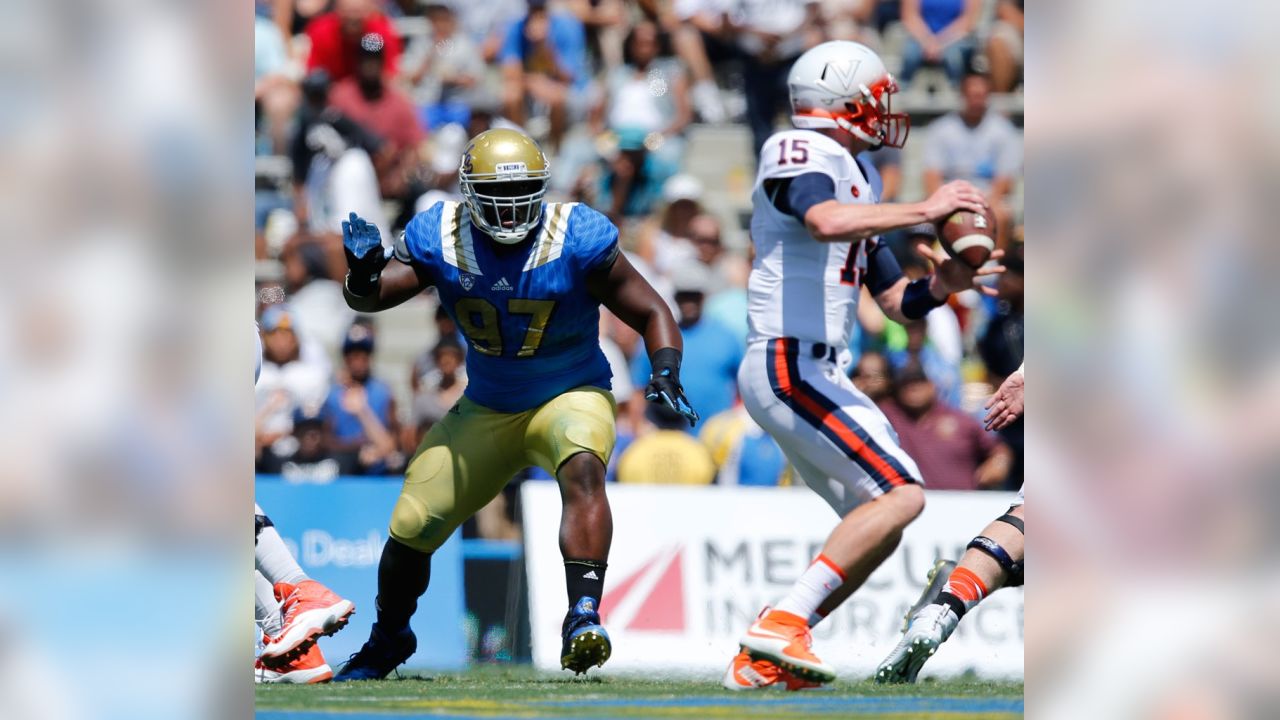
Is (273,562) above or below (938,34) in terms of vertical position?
below

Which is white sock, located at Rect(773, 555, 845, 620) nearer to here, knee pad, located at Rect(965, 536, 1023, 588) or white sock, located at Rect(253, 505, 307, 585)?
knee pad, located at Rect(965, 536, 1023, 588)

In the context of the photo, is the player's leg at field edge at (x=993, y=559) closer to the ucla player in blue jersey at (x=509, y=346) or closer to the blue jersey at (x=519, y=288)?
the ucla player in blue jersey at (x=509, y=346)

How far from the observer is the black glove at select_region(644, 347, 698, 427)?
21.4ft

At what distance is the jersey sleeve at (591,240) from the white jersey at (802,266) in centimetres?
57

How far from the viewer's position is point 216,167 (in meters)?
2.17

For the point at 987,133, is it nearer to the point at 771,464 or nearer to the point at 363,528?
the point at 771,464

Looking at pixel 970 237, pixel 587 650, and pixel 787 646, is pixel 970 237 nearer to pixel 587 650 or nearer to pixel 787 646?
pixel 787 646

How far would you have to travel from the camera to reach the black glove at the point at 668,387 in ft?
21.4

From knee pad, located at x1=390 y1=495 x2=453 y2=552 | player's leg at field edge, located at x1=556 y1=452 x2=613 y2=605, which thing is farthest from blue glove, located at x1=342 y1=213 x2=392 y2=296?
player's leg at field edge, located at x1=556 y1=452 x2=613 y2=605

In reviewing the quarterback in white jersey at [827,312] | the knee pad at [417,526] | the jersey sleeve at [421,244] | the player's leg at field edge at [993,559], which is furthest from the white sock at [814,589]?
the jersey sleeve at [421,244]

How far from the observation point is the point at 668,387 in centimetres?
656

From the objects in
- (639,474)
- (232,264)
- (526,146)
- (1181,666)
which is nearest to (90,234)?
(232,264)

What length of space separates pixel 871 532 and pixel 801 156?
4.59ft

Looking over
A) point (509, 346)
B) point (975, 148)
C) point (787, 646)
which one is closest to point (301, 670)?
point (509, 346)
